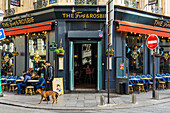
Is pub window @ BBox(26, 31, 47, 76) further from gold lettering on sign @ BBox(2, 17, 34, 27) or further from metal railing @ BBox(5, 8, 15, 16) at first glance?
metal railing @ BBox(5, 8, 15, 16)

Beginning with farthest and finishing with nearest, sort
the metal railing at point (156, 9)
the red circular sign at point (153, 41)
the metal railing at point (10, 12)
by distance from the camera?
the metal railing at point (10, 12), the metal railing at point (156, 9), the red circular sign at point (153, 41)

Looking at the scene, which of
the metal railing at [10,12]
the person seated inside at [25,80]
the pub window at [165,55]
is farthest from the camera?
the pub window at [165,55]

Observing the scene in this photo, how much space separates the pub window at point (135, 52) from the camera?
15930 millimetres

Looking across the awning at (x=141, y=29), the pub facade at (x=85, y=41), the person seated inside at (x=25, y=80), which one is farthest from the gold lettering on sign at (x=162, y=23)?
the person seated inside at (x=25, y=80)

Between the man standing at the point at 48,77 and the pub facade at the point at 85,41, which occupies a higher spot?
the pub facade at the point at 85,41

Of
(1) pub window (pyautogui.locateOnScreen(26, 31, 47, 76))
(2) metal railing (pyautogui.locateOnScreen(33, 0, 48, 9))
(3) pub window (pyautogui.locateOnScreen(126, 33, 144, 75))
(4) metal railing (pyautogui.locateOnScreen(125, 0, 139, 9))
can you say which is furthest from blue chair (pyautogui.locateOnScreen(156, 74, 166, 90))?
(2) metal railing (pyautogui.locateOnScreen(33, 0, 48, 9))

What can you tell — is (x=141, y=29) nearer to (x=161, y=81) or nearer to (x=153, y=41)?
(x=153, y=41)

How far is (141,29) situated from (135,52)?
1.88 meters

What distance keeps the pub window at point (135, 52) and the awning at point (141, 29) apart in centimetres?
77

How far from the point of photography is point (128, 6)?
15.8 meters

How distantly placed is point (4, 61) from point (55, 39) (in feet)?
23.3

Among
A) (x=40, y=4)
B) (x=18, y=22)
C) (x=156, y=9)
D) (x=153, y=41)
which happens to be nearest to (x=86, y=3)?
(x=40, y=4)

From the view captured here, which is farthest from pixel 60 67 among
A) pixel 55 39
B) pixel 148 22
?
pixel 148 22

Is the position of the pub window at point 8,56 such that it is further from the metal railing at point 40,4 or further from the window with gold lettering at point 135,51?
the window with gold lettering at point 135,51
